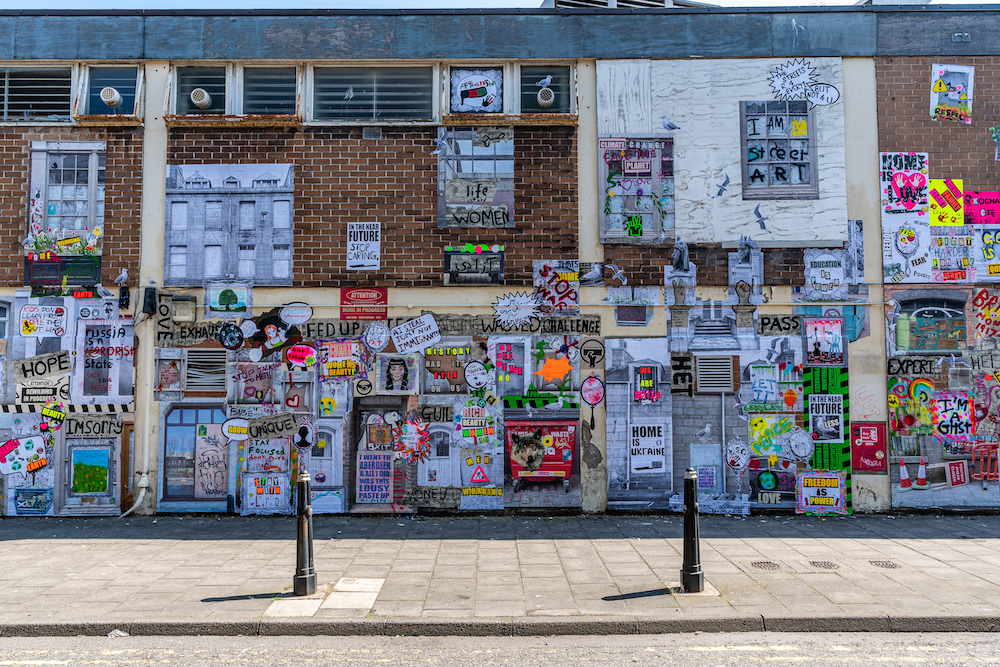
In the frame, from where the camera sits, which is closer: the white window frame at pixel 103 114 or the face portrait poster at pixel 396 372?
the face portrait poster at pixel 396 372

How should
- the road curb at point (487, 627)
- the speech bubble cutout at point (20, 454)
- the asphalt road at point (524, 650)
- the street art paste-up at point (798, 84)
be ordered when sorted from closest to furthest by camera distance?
the asphalt road at point (524, 650) < the road curb at point (487, 627) < the speech bubble cutout at point (20, 454) < the street art paste-up at point (798, 84)

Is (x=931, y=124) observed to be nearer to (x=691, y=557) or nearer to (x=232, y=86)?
(x=691, y=557)

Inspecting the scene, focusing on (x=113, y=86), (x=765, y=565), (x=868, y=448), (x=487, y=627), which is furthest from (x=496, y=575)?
(x=113, y=86)

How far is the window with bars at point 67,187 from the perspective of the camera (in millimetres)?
9961

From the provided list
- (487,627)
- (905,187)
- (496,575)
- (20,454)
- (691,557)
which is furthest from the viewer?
(905,187)

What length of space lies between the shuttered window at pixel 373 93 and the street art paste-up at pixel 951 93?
795cm

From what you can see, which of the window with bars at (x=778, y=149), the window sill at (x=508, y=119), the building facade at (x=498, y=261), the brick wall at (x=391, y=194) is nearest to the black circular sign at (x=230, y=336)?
the building facade at (x=498, y=261)

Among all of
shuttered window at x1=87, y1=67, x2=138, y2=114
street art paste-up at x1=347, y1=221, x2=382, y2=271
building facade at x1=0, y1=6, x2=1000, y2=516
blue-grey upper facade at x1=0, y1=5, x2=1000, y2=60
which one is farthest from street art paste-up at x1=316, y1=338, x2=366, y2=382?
shuttered window at x1=87, y1=67, x2=138, y2=114

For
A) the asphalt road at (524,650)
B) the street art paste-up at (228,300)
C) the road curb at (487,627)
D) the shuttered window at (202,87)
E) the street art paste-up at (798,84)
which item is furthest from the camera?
the shuttered window at (202,87)

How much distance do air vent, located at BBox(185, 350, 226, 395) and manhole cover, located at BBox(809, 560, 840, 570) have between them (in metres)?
8.39

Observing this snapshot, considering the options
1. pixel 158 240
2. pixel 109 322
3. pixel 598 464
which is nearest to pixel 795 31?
pixel 598 464

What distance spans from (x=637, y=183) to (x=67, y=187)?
894 cm

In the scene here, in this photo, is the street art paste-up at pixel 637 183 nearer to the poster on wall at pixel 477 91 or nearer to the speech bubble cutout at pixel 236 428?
the poster on wall at pixel 477 91

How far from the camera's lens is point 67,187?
10039 millimetres
